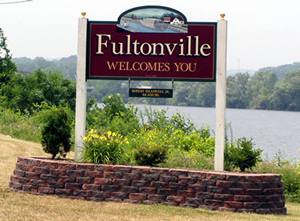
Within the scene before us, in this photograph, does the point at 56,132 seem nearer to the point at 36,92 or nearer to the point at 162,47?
the point at 162,47

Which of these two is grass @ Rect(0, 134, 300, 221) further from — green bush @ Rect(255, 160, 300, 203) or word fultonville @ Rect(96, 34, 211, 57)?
green bush @ Rect(255, 160, 300, 203)

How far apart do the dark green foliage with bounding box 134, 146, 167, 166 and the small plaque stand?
117cm

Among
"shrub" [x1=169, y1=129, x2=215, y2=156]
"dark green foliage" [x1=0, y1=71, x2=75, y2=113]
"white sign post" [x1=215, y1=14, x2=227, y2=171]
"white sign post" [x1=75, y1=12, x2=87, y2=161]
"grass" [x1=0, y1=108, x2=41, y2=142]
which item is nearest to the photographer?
"white sign post" [x1=215, y1=14, x2=227, y2=171]

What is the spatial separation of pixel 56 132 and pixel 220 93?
10.7 feet

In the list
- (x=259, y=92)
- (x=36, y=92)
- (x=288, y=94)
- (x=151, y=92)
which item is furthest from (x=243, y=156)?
(x=259, y=92)

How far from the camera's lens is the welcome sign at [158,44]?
15.6 m

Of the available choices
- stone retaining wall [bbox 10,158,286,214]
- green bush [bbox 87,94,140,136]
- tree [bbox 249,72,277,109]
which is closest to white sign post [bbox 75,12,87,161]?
stone retaining wall [bbox 10,158,286,214]

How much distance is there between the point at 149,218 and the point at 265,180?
252 centimetres

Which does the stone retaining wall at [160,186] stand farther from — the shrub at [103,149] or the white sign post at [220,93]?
the white sign post at [220,93]

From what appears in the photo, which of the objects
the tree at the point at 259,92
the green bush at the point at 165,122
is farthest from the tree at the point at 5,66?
the tree at the point at 259,92

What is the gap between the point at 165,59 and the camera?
15.7 m

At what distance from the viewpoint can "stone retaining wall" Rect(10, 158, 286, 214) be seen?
46.0 feet

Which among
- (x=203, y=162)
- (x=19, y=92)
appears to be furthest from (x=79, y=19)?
(x=19, y=92)

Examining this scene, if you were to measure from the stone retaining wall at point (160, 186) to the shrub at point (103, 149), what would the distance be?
53 cm
